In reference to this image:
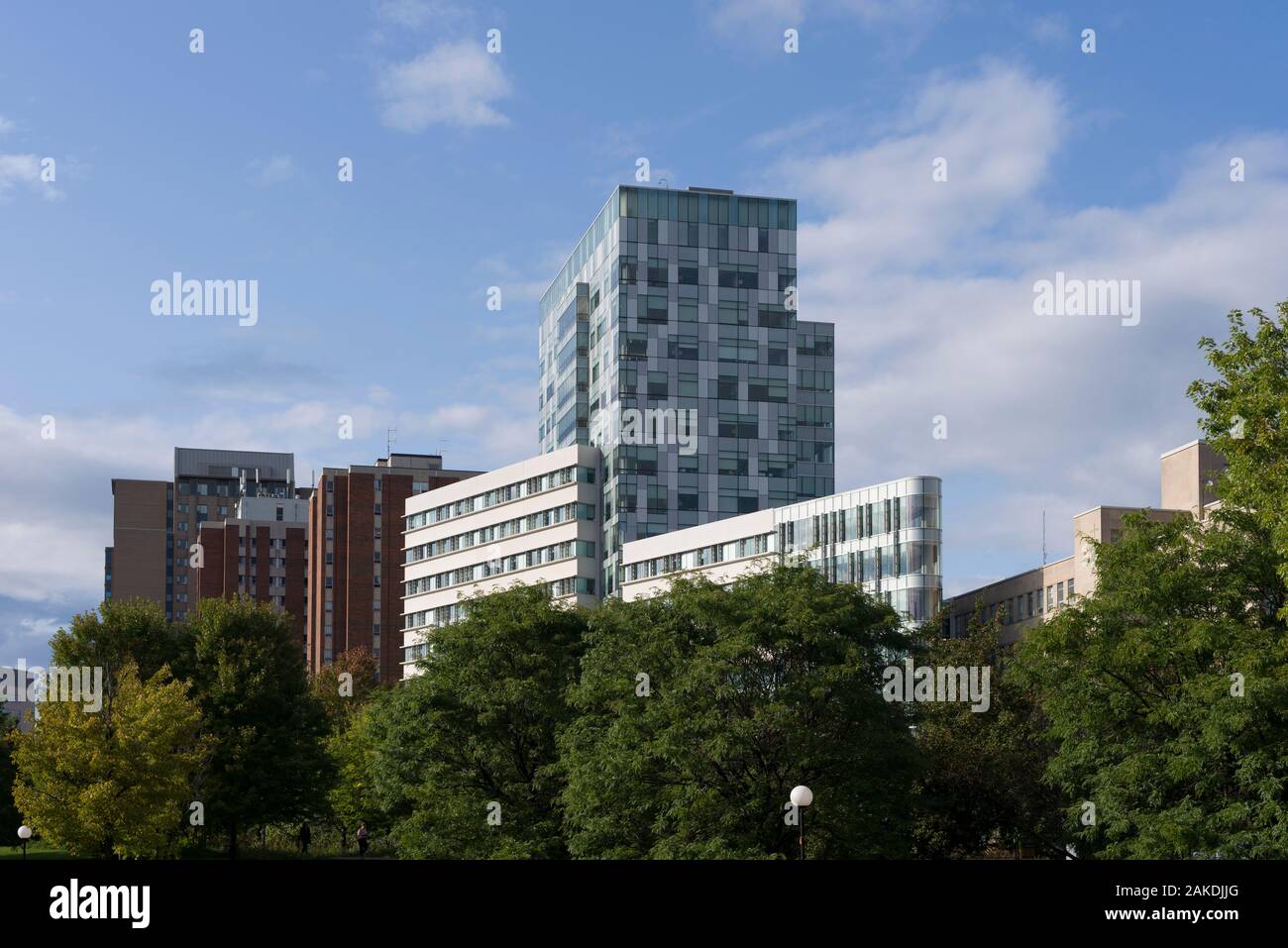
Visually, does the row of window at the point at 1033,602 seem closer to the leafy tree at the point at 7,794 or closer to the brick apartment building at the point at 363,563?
the leafy tree at the point at 7,794

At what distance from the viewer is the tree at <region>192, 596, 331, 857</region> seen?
78812 millimetres

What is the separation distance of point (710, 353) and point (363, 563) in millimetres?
52139

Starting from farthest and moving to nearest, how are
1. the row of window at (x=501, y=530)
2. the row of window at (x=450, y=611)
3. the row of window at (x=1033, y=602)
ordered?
the row of window at (x=501, y=530) < the row of window at (x=450, y=611) < the row of window at (x=1033, y=602)

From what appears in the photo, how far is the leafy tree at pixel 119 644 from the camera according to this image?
264 feet

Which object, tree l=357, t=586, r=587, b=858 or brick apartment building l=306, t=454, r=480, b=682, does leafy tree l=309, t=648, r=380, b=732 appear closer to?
brick apartment building l=306, t=454, r=480, b=682

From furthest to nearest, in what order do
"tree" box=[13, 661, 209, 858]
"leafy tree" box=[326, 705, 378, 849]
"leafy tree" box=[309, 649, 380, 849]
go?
"leafy tree" box=[326, 705, 378, 849] < "leafy tree" box=[309, 649, 380, 849] < "tree" box=[13, 661, 209, 858]

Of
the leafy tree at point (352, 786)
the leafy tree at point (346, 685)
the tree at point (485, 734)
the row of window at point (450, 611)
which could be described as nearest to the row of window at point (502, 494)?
the row of window at point (450, 611)

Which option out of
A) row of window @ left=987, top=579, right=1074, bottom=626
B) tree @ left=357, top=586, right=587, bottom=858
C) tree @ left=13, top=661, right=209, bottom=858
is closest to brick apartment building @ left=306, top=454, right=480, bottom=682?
row of window @ left=987, top=579, right=1074, bottom=626

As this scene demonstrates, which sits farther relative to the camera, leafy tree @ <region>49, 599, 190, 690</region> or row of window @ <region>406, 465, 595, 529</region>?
row of window @ <region>406, 465, 595, 529</region>

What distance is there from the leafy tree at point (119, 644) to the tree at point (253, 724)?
145cm

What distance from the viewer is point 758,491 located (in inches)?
6166

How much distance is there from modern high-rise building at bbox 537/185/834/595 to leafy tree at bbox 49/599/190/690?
7363 centimetres
